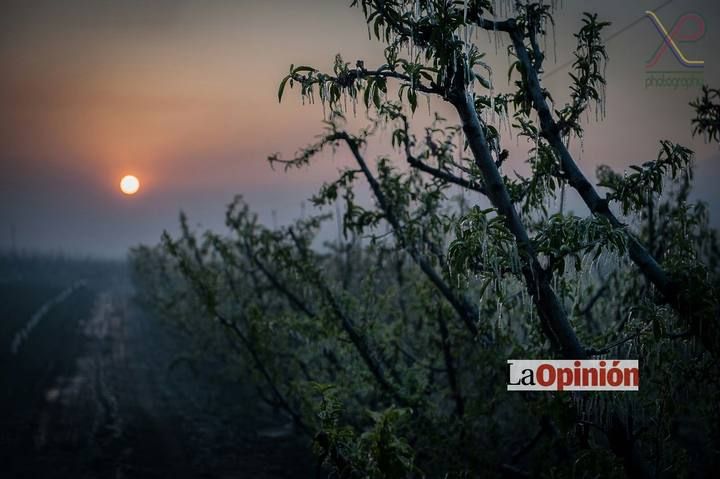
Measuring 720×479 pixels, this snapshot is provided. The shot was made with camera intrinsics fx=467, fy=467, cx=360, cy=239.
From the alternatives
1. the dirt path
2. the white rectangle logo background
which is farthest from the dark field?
the white rectangle logo background

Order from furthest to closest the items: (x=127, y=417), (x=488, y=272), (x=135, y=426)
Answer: (x=127, y=417)
(x=135, y=426)
(x=488, y=272)

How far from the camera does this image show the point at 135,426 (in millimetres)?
15883

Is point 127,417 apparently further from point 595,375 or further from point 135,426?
point 595,375

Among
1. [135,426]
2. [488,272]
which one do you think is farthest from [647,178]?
[135,426]

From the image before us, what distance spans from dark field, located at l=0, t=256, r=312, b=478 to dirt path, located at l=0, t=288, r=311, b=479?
3 centimetres

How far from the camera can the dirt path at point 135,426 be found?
12.7m

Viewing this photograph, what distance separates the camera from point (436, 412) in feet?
21.6

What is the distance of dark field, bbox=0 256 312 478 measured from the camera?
12.9m

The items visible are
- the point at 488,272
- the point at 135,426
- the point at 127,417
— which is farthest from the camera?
the point at 127,417

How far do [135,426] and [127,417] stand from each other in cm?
119

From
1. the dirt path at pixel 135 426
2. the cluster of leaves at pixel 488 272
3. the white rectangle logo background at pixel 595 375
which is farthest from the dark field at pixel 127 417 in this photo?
the white rectangle logo background at pixel 595 375

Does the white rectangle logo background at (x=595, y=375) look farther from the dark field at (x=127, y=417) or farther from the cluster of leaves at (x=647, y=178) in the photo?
the dark field at (x=127, y=417)

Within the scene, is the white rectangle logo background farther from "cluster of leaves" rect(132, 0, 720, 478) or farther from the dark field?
the dark field

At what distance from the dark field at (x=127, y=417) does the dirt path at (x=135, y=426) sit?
0.03 m
